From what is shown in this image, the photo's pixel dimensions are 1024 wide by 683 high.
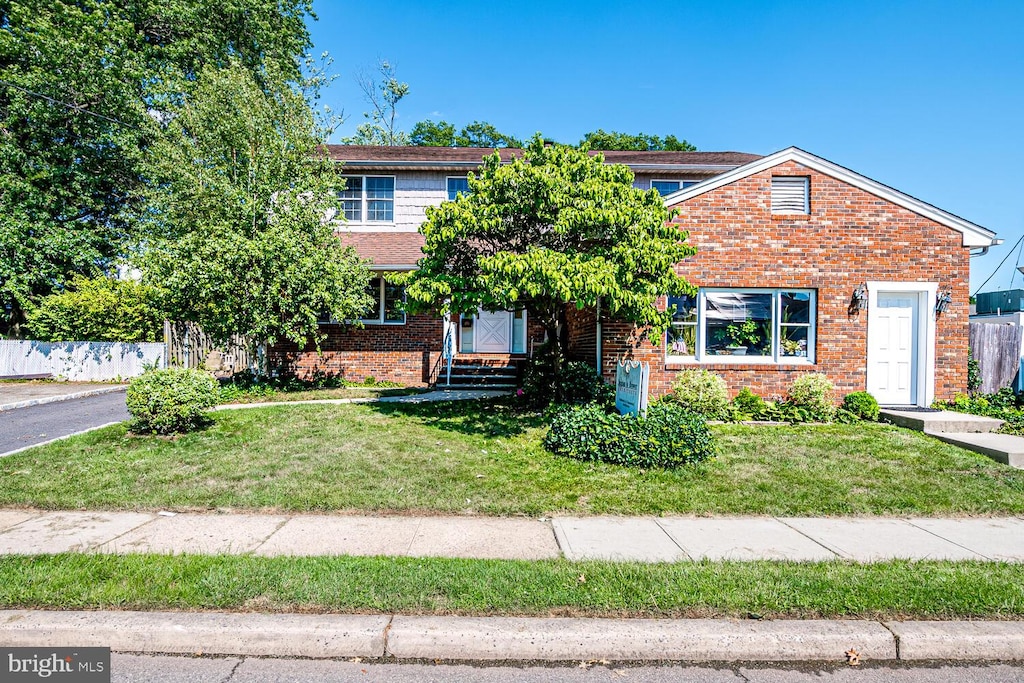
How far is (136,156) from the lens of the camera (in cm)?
1861

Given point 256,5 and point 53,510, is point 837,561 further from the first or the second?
point 256,5

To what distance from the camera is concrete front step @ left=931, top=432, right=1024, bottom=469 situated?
25.7ft

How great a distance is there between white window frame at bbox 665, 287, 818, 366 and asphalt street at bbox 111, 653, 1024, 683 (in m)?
7.85

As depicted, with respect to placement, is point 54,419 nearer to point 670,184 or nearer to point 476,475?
point 476,475

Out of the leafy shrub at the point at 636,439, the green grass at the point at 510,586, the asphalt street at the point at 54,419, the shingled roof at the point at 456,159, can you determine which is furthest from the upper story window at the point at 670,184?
the asphalt street at the point at 54,419

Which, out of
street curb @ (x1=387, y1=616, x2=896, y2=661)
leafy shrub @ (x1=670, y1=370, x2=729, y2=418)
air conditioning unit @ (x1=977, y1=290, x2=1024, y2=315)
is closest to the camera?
street curb @ (x1=387, y1=616, x2=896, y2=661)

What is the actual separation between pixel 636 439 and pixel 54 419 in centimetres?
1034

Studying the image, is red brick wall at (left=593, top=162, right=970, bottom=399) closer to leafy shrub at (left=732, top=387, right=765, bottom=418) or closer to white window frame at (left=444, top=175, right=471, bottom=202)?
leafy shrub at (left=732, top=387, right=765, bottom=418)

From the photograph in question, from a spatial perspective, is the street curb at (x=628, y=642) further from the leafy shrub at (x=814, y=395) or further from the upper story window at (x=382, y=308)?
the upper story window at (x=382, y=308)

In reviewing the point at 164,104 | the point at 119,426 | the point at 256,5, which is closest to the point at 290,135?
the point at 164,104

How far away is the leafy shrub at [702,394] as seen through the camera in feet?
34.4

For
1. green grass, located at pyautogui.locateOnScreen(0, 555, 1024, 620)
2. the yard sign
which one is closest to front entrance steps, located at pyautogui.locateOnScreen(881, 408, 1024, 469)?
green grass, located at pyautogui.locateOnScreen(0, 555, 1024, 620)

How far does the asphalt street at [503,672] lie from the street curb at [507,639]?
0.23 ft
